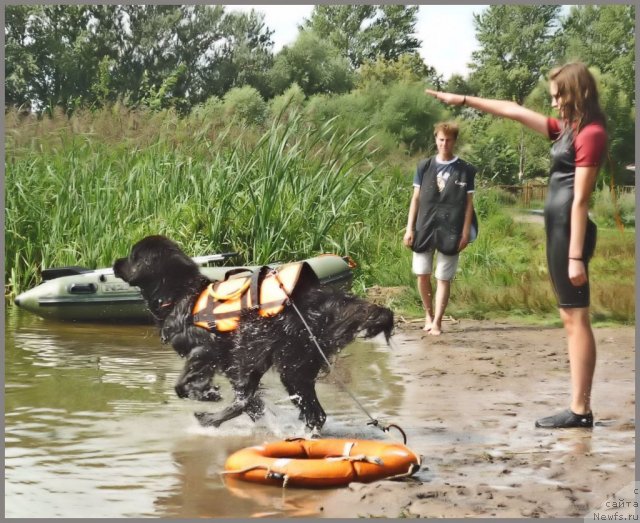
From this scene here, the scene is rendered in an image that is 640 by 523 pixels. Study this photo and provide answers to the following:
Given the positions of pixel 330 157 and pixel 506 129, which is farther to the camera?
pixel 506 129

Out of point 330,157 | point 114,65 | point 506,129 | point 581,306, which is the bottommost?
point 581,306

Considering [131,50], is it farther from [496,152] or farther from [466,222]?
[466,222]

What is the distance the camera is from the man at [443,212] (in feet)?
31.1

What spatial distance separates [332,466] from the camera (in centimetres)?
502

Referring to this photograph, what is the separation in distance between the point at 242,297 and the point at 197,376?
583 mm

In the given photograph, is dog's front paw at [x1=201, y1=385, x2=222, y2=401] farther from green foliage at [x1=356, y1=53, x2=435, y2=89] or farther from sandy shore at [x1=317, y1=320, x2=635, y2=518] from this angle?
green foliage at [x1=356, y1=53, x2=435, y2=89]

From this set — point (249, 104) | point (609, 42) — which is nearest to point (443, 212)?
point (249, 104)

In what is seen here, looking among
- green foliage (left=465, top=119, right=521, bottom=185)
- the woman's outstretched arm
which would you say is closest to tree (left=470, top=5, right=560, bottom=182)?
green foliage (left=465, top=119, right=521, bottom=185)

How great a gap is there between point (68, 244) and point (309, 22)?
2073cm

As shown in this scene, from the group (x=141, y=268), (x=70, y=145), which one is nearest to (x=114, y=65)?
(x=70, y=145)

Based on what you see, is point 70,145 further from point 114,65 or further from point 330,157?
point 114,65

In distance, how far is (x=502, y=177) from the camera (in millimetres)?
24797

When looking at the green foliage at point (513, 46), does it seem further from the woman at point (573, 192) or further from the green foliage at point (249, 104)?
the woman at point (573, 192)

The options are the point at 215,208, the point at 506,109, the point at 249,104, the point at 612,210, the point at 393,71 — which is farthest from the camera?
the point at 393,71
